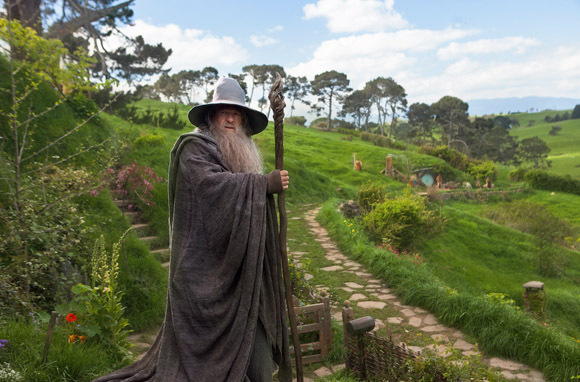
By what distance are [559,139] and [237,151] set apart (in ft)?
294

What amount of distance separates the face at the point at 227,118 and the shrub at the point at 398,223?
→ 7.16m

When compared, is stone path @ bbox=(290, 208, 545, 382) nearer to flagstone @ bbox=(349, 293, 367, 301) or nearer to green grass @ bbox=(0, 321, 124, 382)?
flagstone @ bbox=(349, 293, 367, 301)

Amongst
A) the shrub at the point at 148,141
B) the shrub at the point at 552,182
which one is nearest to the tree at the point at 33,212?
the shrub at the point at 148,141

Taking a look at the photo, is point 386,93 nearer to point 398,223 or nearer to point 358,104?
point 358,104

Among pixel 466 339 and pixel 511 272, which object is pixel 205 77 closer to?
pixel 511 272

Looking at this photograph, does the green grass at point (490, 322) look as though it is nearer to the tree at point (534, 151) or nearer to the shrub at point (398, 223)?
the shrub at point (398, 223)

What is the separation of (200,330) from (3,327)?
2192 millimetres

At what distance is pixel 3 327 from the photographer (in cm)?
343

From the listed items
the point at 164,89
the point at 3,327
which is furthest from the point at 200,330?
the point at 164,89

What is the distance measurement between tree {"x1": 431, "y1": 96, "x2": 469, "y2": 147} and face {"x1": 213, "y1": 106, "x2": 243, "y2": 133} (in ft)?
182

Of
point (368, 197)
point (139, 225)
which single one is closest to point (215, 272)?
point (139, 225)

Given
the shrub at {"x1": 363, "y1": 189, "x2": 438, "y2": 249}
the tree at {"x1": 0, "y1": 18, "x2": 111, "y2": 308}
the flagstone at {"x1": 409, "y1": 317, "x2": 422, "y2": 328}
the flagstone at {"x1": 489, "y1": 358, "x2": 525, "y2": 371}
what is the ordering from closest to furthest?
the tree at {"x1": 0, "y1": 18, "x2": 111, "y2": 308} → the flagstone at {"x1": 489, "y1": 358, "x2": 525, "y2": 371} → the flagstone at {"x1": 409, "y1": 317, "x2": 422, "y2": 328} → the shrub at {"x1": 363, "y1": 189, "x2": 438, "y2": 249}

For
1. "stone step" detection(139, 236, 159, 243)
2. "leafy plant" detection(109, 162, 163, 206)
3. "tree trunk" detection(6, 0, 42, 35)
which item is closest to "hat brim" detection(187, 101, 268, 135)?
"leafy plant" detection(109, 162, 163, 206)

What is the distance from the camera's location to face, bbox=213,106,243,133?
2883mm
